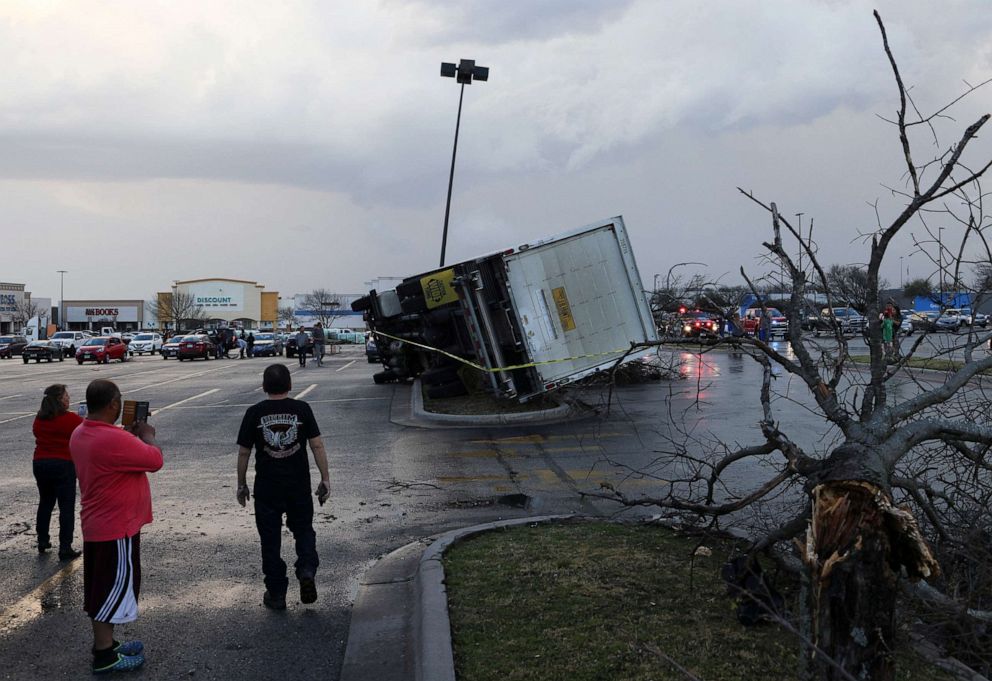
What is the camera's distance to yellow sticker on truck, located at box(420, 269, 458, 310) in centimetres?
1834

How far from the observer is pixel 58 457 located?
6922mm

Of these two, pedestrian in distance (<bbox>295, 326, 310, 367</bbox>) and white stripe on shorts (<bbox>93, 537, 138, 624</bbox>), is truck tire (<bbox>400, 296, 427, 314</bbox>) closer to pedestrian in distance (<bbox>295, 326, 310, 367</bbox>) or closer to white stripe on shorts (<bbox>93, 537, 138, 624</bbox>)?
white stripe on shorts (<bbox>93, 537, 138, 624</bbox>)

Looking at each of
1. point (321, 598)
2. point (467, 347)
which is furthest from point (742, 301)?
point (467, 347)

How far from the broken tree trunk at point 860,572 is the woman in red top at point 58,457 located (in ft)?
19.4

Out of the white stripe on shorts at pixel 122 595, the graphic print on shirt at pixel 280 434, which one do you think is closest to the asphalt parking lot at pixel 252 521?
the white stripe on shorts at pixel 122 595

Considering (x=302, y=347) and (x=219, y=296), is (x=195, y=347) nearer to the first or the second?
(x=302, y=347)

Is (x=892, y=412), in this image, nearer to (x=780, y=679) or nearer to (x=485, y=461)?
(x=780, y=679)

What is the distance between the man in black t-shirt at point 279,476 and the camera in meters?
5.81

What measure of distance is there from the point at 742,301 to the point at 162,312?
4913 inches

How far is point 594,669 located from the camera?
171 inches

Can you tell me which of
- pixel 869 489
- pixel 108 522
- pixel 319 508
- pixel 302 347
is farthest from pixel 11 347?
pixel 869 489

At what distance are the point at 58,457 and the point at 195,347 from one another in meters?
39.8

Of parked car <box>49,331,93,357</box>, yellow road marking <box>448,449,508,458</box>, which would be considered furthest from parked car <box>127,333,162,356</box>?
yellow road marking <box>448,449,508,458</box>

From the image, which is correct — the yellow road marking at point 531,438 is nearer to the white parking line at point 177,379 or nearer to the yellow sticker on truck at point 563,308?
the yellow sticker on truck at point 563,308
